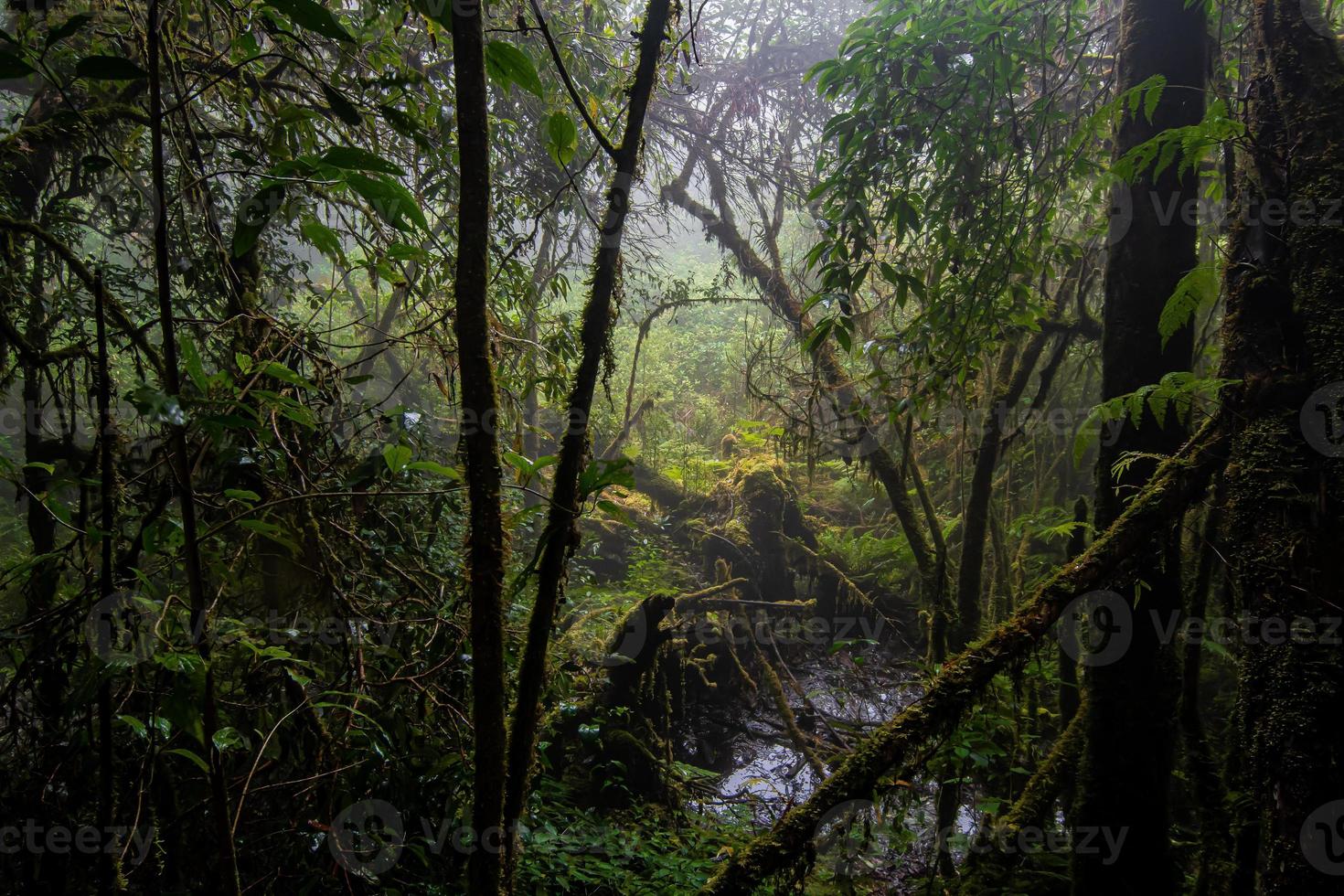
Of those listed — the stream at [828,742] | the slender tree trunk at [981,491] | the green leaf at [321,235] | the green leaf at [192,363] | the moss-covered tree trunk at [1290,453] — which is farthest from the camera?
the slender tree trunk at [981,491]

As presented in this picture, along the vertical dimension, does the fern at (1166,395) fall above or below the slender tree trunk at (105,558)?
above

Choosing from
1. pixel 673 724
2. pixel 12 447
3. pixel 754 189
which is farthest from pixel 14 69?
pixel 12 447

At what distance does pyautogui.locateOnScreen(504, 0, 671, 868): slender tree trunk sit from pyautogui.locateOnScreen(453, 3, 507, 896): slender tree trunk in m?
0.10

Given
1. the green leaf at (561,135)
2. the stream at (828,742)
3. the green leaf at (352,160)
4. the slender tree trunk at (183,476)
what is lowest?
the stream at (828,742)

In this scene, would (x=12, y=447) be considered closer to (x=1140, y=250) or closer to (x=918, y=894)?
(x=918, y=894)

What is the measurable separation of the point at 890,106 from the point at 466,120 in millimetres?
Answer: 2248

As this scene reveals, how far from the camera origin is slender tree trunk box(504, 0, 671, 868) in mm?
1376

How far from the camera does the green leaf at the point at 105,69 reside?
1008 mm

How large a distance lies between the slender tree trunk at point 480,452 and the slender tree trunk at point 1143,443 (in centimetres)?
183

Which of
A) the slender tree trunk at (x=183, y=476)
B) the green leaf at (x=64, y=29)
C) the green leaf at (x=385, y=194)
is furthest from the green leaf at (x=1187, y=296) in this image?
the green leaf at (x=64, y=29)

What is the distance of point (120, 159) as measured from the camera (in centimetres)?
226

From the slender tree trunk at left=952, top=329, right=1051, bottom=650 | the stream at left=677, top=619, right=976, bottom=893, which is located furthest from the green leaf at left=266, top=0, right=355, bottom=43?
the slender tree trunk at left=952, top=329, right=1051, bottom=650

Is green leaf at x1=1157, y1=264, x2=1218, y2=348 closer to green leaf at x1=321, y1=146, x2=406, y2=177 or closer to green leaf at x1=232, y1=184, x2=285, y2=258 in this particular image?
green leaf at x1=321, y1=146, x2=406, y2=177

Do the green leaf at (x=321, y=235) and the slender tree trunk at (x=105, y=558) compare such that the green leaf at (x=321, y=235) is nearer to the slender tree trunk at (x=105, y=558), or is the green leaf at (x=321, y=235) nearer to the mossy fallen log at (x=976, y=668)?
the slender tree trunk at (x=105, y=558)
